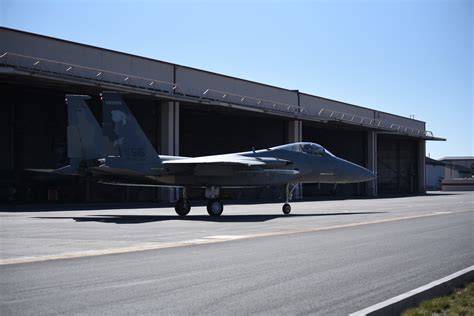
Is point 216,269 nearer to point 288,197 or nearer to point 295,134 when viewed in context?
point 288,197

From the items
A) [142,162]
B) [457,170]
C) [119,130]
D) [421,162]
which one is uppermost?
[119,130]

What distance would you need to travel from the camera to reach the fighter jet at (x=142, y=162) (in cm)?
2225

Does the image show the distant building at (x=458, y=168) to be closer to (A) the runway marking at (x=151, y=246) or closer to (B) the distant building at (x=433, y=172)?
(B) the distant building at (x=433, y=172)

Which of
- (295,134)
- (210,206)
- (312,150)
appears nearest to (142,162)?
(210,206)

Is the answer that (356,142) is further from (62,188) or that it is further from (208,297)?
(208,297)

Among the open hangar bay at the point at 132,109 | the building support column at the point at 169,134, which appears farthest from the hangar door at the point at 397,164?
the building support column at the point at 169,134

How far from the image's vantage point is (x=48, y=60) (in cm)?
3244

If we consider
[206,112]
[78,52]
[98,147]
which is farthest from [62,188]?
[98,147]

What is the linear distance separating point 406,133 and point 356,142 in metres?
6.36

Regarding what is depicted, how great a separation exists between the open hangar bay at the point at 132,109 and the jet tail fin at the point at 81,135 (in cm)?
860

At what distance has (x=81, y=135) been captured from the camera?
22.5m

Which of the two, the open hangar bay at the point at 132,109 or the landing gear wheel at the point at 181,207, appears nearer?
the landing gear wheel at the point at 181,207

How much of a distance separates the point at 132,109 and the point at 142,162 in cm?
2181

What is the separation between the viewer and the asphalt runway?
6.69 meters
